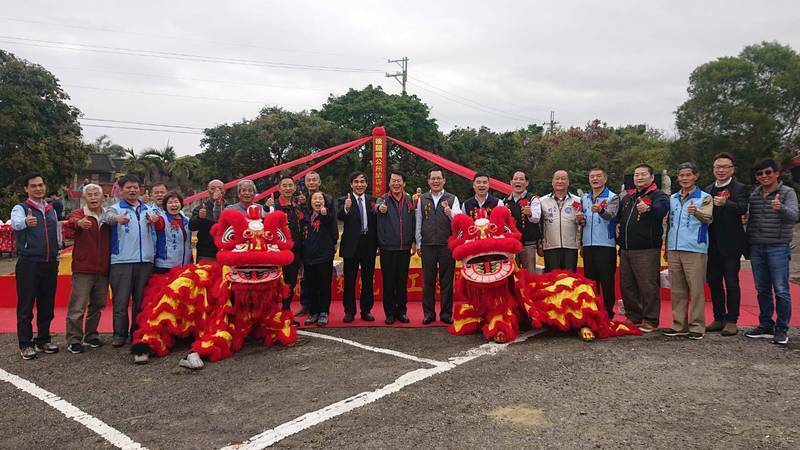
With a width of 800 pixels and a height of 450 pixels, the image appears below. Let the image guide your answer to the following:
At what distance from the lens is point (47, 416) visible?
3.32 m

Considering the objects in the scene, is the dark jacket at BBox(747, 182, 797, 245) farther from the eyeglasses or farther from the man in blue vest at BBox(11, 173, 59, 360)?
the man in blue vest at BBox(11, 173, 59, 360)

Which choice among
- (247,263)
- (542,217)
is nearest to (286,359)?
(247,263)

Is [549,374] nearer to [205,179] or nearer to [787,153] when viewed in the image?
[787,153]

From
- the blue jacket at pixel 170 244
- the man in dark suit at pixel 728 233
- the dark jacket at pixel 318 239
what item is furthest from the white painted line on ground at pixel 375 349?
the man in dark suit at pixel 728 233

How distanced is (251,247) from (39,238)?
2002mm

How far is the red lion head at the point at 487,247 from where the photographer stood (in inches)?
181

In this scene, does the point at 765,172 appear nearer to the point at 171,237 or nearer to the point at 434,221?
the point at 434,221

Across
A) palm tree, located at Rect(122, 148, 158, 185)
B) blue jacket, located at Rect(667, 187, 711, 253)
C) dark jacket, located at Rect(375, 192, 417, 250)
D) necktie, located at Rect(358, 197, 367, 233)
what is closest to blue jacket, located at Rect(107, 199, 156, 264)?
necktie, located at Rect(358, 197, 367, 233)

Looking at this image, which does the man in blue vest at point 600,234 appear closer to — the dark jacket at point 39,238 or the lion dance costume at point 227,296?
the lion dance costume at point 227,296

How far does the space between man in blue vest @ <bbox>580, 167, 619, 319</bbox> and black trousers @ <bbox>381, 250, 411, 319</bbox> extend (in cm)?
187

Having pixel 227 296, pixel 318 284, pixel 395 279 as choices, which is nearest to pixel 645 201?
pixel 395 279

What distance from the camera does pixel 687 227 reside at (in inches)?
189

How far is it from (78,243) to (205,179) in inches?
904

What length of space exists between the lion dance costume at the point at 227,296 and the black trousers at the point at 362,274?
1026 mm
